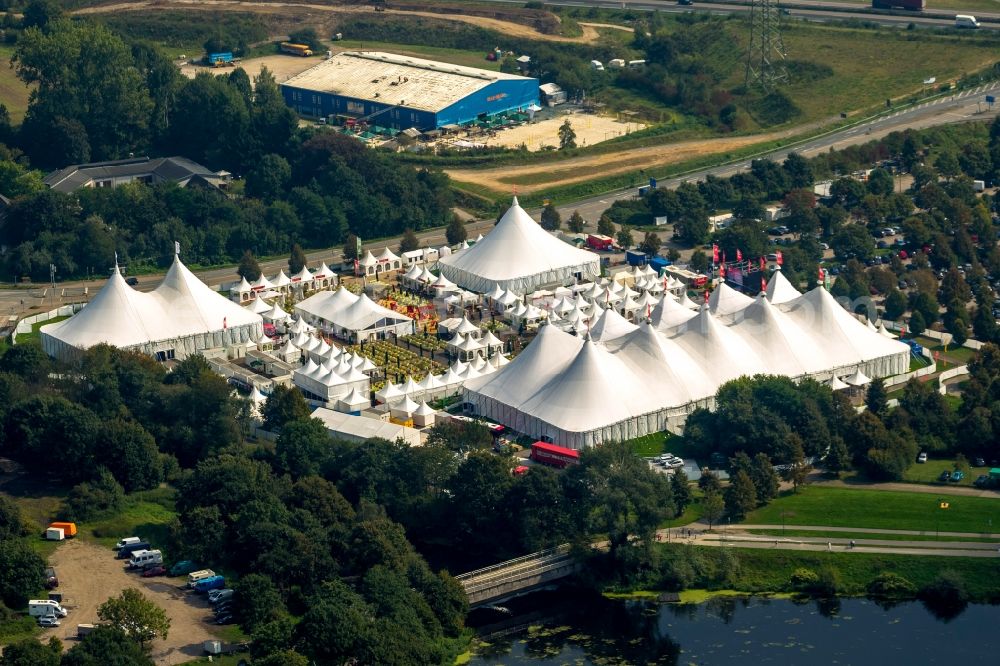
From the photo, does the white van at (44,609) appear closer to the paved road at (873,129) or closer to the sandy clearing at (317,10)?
the paved road at (873,129)

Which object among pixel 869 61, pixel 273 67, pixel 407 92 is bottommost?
pixel 273 67

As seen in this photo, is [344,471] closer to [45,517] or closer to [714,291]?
[45,517]

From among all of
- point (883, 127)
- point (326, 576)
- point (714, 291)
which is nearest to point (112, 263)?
point (714, 291)

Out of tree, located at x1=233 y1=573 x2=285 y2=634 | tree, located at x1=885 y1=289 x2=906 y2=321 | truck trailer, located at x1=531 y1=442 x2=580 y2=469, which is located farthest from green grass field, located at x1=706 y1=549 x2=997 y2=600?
tree, located at x1=885 y1=289 x2=906 y2=321

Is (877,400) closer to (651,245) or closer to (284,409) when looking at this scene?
(284,409)

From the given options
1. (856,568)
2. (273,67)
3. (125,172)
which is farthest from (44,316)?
(273,67)

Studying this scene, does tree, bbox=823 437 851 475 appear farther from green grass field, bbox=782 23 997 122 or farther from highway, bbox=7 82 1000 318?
green grass field, bbox=782 23 997 122

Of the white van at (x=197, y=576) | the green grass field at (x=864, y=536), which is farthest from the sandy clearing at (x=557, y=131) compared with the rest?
the white van at (x=197, y=576)
